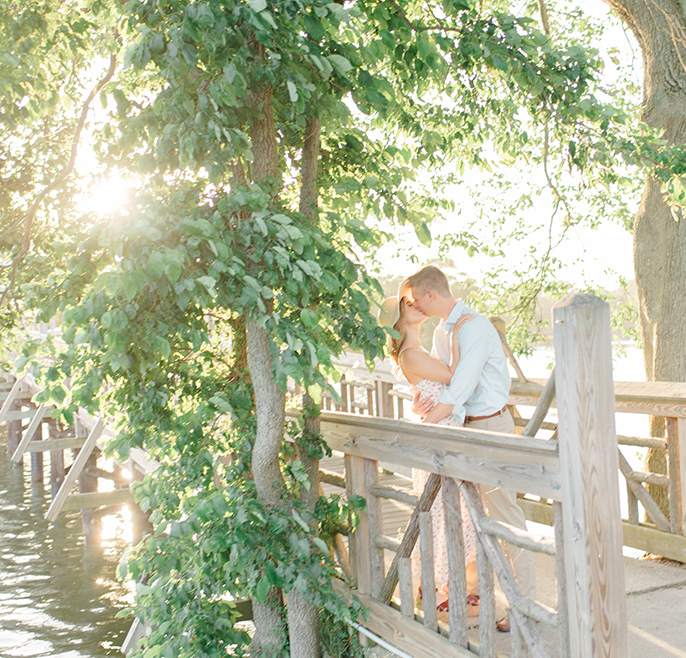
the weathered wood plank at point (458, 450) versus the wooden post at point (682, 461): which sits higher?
the weathered wood plank at point (458, 450)

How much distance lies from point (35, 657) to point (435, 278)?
25.6ft

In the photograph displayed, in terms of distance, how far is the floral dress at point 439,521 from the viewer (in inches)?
153

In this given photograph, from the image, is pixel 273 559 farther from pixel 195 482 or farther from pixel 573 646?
pixel 573 646

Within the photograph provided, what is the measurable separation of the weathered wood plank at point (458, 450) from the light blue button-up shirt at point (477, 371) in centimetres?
31

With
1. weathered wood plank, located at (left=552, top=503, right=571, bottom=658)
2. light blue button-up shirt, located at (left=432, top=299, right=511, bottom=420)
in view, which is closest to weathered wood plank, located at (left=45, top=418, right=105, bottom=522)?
light blue button-up shirt, located at (left=432, top=299, right=511, bottom=420)

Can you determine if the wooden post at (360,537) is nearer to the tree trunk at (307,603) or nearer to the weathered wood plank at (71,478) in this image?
the tree trunk at (307,603)

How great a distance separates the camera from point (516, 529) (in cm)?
316

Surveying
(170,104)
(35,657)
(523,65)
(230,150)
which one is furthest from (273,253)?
(35,657)

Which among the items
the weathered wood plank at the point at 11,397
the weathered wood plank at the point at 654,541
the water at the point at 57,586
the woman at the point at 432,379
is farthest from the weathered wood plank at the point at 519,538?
the weathered wood plank at the point at 11,397

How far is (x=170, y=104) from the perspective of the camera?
11.6ft

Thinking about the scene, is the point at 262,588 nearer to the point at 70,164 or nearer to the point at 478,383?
the point at 478,383

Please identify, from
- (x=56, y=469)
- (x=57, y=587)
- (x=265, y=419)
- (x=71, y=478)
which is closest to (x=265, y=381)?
(x=265, y=419)

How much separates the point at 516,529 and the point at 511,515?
2.30ft

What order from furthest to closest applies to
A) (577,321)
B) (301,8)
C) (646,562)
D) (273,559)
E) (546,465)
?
1. (646,562)
2. (273,559)
3. (301,8)
4. (546,465)
5. (577,321)
